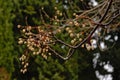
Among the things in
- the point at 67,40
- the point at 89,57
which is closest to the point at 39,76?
the point at 67,40

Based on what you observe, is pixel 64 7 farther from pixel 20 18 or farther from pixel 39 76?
pixel 39 76

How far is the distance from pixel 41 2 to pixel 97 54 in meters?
2.42

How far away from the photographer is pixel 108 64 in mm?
8852

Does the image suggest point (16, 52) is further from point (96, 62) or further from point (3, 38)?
point (96, 62)

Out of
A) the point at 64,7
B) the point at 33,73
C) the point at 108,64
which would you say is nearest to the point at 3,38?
the point at 33,73

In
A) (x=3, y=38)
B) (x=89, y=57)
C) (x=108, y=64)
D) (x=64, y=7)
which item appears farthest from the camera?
(x=108, y=64)

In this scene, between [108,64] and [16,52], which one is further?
[108,64]

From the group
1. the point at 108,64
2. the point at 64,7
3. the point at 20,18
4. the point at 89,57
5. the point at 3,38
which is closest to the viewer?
the point at 3,38

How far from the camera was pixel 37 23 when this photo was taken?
259 inches

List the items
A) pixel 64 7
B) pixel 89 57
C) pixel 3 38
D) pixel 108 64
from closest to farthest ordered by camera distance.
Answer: pixel 3 38 < pixel 64 7 < pixel 89 57 < pixel 108 64

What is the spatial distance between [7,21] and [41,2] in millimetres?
699

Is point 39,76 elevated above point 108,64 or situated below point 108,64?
above

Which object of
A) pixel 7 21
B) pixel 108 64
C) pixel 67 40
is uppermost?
pixel 7 21

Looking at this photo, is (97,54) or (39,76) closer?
(39,76)
